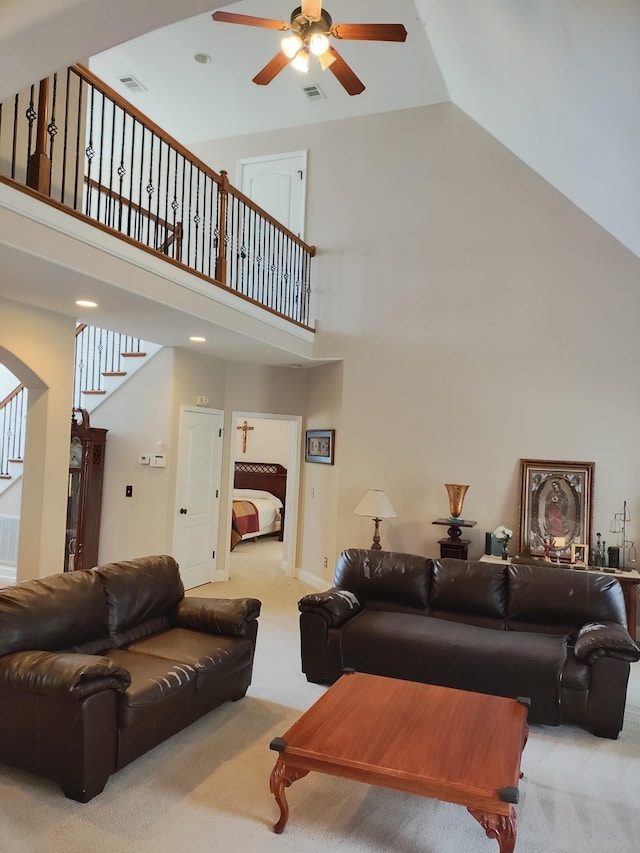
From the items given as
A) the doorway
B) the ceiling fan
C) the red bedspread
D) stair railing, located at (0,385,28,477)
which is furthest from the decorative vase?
stair railing, located at (0,385,28,477)

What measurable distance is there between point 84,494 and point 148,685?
12.7ft

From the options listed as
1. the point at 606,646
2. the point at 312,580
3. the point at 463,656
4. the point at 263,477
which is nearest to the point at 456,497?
the point at 312,580

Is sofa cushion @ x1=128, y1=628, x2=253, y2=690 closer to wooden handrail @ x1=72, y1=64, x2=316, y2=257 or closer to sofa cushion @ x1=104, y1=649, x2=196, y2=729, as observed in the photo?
sofa cushion @ x1=104, y1=649, x2=196, y2=729

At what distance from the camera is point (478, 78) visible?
588 centimetres

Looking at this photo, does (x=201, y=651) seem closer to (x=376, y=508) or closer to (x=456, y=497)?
→ (x=376, y=508)

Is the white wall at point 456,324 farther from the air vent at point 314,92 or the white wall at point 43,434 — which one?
the white wall at point 43,434

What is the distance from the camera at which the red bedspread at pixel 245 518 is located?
9055 mm

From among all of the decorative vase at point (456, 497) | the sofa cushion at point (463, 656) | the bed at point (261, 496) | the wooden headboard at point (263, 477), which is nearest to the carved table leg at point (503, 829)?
the sofa cushion at point (463, 656)

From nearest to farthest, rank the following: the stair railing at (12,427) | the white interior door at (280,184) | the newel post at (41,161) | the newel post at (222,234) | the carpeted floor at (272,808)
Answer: the carpeted floor at (272,808)
the newel post at (41,161)
the newel post at (222,234)
the stair railing at (12,427)
the white interior door at (280,184)

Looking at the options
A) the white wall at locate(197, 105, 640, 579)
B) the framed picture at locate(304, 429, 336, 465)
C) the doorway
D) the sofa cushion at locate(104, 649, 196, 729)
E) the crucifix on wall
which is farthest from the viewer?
the crucifix on wall

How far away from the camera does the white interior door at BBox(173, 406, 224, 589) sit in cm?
650

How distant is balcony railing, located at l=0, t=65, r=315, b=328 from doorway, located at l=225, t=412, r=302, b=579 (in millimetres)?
1417

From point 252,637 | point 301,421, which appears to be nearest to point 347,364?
point 301,421

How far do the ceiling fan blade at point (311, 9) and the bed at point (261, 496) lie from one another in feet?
21.9
